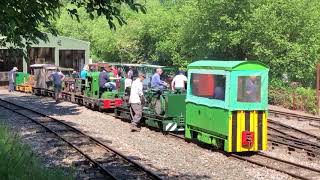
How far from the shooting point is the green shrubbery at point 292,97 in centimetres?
2488

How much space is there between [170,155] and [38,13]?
20.6 ft

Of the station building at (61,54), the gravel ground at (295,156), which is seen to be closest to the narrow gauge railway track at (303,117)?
the gravel ground at (295,156)

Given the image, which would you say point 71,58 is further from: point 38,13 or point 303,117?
point 38,13

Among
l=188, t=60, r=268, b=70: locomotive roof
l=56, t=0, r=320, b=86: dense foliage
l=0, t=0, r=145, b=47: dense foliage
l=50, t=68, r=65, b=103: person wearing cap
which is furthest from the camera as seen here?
l=56, t=0, r=320, b=86: dense foliage

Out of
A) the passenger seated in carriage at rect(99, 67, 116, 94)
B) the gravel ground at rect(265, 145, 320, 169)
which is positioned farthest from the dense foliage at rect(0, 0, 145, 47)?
the passenger seated in carriage at rect(99, 67, 116, 94)

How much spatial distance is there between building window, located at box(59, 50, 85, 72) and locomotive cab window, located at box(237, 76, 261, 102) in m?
37.9

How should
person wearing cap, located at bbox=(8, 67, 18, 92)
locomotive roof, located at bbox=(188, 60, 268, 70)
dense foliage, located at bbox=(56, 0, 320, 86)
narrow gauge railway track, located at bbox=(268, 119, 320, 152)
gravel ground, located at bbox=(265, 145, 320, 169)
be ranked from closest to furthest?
1. gravel ground, located at bbox=(265, 145, 320, 169)
2. locomotive roof, located at bbox=(188, 60, 268, 70)
3. narrow gauge railway track, located at bbox=(268, 119, 320, 152)
4. dense foliage, located at bbox=(56, 0, 320, 86)
5. person wearing cap, located at bbox=(8, 67, 18, 92)

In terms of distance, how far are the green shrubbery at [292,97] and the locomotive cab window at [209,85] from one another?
11.5 metres

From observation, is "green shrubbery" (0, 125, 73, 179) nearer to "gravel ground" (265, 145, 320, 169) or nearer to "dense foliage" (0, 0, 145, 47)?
"dense foliage" (0, 0, 145, 47)

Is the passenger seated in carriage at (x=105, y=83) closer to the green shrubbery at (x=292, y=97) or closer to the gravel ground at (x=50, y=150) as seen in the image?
the gravel ground at (x=50, y=150)

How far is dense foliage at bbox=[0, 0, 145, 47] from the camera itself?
22.0 ft

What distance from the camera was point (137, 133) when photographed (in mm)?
17000

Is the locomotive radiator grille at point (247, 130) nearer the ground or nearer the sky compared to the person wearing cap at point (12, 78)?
nearer the ground

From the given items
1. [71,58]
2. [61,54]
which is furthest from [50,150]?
[71,58]
